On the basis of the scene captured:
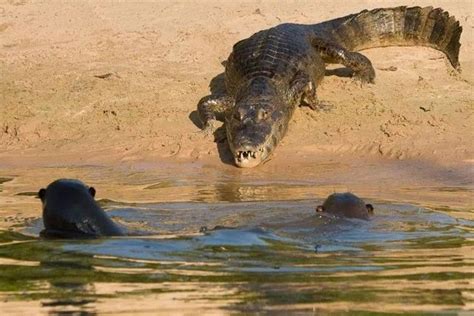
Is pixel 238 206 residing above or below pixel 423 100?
below

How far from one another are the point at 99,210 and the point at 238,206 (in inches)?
72.2

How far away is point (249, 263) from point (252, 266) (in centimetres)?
11

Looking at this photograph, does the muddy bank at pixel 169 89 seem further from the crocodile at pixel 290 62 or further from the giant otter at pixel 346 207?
the giant otter at pixel 346 207

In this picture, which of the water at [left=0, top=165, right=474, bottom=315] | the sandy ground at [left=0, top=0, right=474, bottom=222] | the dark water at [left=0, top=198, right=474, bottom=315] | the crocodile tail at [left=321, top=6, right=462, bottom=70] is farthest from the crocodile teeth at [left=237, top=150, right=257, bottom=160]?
the crocodile tail at [left=321, top=6, right=462, bottom=70]

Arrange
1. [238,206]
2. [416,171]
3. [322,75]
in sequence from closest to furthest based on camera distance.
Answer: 1. [238,206]
2. [416,171]
3. [322,75]

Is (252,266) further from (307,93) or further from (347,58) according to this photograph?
(347,58)

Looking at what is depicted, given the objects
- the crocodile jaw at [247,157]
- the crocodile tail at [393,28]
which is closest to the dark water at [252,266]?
the crocodile jaw at [247,157]

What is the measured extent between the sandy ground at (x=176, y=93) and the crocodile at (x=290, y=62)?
0.60 feet

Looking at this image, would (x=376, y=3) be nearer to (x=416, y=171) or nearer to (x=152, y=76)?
(x=152, y=76)

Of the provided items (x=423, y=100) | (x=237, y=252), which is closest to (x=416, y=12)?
(x=423, y=100)

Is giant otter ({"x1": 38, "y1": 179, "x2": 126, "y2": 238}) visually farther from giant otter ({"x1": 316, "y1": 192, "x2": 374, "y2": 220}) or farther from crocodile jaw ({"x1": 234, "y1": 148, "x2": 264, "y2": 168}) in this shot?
crocodile jaw ({"x1": 234, "y1": 148, "x2": 264, "y2": 168})

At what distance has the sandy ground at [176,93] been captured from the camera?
12258 mm

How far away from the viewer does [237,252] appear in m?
6.85

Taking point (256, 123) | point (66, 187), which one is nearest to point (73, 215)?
point (66, 187)
